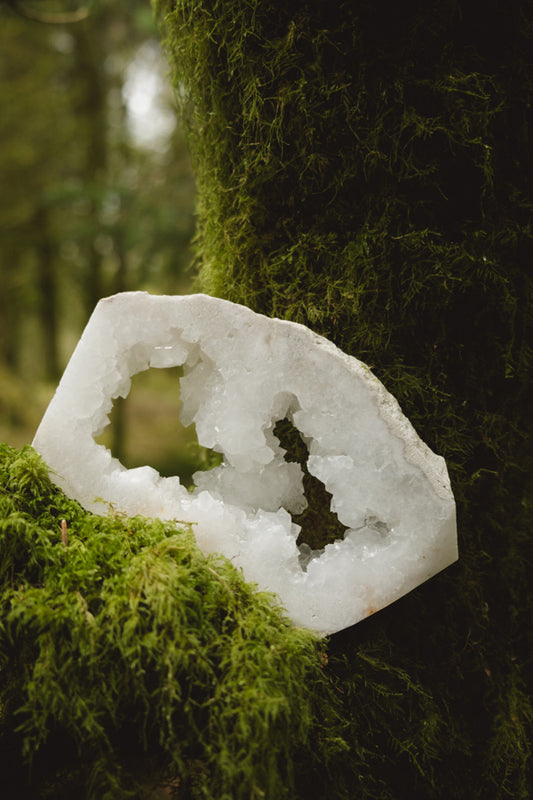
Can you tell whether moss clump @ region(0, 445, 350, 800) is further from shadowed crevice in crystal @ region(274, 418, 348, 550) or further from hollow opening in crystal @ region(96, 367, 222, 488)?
hollow opening in crystal @ region(96, 367, 222, 488)

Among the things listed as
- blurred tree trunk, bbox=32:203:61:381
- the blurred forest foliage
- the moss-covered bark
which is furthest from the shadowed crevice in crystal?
blurred tree trunk, bbox=32:203:61:381

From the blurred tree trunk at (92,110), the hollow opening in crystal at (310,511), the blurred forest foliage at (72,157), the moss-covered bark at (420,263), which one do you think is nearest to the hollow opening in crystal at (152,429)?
the blurred forest foliage at (72,157)

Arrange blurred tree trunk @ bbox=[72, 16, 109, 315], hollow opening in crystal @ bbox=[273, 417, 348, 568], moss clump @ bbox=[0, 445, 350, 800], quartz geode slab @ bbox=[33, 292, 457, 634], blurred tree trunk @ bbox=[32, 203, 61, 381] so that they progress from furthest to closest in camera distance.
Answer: blurred tree trunk @ bbox=[32, 203, 61, 381], blurred tree trunk @ bbox=[72, 16, 109, 315], hollow opening in crystal @ bbox=[273, 417, 348, 568], quartz geode slab @ bbox=[33, 292, 457, 634], moss clump @ bbox=[0, 445, 350, 800]

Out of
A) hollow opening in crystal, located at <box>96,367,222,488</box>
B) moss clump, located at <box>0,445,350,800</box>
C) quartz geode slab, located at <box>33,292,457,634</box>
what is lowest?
hollow opening in crystal, located at <box>96,367,222,488</box>

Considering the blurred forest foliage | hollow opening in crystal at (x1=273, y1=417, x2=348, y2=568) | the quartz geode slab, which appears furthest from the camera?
the blurred forest foliage

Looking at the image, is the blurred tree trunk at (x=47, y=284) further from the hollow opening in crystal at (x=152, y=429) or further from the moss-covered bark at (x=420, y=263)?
the moss-covered bark at (x=420, y=263)

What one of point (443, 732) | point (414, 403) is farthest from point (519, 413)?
point (443, 732)
